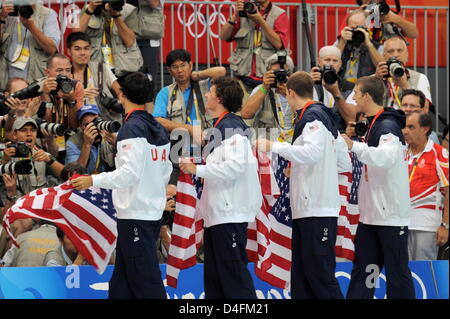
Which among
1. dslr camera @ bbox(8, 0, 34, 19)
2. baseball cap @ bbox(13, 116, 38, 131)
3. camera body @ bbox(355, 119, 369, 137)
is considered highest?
dslr camera @ bbox(8, 0, 34, 19)

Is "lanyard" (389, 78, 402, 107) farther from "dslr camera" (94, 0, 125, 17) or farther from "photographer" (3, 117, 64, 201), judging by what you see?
"photographer" (3, 117, 64, 201)

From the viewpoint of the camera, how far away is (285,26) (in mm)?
11578

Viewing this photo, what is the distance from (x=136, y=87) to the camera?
801 centimetres

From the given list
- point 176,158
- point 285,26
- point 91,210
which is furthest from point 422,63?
point 91,210

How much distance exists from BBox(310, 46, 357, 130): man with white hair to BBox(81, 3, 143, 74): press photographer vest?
2.04m

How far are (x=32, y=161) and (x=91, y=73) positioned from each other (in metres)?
1.40

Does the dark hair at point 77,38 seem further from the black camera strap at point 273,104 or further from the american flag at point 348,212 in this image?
the american flag at point 348,212

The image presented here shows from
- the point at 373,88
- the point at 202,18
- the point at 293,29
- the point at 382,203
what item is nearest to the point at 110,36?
the point at 202,18

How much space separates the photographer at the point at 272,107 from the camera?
10.3 m

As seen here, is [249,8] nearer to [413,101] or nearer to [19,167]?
[413,101]

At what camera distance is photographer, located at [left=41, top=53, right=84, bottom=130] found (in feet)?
31.1

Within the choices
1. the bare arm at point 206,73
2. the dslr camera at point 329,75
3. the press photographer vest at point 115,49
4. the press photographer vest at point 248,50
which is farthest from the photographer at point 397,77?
the press photographer vest at point 115,49

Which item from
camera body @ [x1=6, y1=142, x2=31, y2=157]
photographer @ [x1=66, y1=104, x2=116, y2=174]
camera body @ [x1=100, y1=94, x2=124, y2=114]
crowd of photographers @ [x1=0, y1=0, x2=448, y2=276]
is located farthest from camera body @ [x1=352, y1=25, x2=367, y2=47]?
camera body @ [x1=6, y1=142, x2=31, y2=157]
